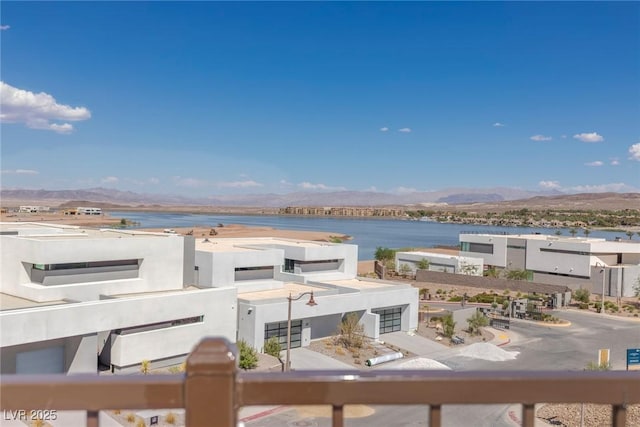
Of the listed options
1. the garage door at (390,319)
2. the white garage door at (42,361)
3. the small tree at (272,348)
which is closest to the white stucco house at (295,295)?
the garage door at (390,319)

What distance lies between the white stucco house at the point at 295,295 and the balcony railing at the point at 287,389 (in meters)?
20.7

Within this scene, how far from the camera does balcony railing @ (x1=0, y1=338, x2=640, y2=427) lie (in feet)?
5.64

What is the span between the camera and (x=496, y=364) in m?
22.0

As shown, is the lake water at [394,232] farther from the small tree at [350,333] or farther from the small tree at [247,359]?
the small tree at [247,359]

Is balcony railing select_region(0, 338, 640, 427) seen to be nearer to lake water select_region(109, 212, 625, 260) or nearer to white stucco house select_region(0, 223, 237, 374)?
white stucco house select_region(0, 223, 237, 374)

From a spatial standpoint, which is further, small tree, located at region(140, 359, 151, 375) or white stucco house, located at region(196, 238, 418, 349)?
white stucco house, located at region(196, 238, 418, 349)

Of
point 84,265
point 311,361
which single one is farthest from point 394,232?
point 84,265

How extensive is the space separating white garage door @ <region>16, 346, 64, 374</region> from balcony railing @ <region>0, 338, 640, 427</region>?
16119 mm

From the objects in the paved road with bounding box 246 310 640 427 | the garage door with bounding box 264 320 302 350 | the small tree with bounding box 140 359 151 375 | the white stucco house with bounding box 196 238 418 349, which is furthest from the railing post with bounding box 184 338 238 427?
the garage door with bounding box 264 320 302 350

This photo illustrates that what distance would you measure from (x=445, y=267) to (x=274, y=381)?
157ft

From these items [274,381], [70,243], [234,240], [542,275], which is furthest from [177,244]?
[542,275]

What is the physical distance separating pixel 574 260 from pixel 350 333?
28.1 meters

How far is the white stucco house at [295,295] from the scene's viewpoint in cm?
2275

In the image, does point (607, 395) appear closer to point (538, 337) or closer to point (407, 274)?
point (538, 337)
